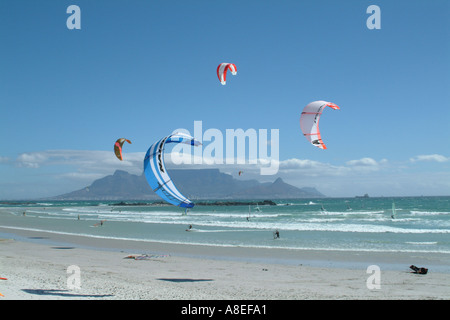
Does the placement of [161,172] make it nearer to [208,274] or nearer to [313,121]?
[208,274]

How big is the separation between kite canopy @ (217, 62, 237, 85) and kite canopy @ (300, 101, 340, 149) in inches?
116

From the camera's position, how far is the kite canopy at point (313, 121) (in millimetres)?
11812

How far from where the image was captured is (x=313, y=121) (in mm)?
11938

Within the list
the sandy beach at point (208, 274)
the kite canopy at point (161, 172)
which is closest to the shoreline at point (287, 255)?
the sandy beach at point (208, 274)

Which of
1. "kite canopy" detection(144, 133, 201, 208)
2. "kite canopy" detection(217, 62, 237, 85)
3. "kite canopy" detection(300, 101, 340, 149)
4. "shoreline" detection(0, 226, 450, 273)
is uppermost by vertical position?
"kite canopy" detection(217, 62, 237, 85)

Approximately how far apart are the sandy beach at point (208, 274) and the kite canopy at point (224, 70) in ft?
20.3

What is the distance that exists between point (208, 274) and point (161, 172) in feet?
12.7

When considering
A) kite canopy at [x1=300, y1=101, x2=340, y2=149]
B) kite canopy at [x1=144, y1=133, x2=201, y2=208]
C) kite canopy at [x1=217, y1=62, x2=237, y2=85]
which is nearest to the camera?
kite canopy at [x1=144, y1=133, x2=201, y2=208]

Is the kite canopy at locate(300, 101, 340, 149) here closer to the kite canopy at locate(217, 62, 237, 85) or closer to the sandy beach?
the kite canopy at locate(217, 62, 237, 85)

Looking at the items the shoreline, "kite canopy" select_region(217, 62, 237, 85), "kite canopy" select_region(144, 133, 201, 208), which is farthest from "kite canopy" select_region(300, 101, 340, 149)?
the shoreline

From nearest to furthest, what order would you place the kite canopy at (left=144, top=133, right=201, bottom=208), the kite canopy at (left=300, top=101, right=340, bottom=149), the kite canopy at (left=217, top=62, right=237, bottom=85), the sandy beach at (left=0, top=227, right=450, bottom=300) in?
the sandy beach at (left=0, top=227, right=450, bottom=300) → the kite canopy at (left=144, top=133, right=201, bottom=208) → the kite canopy at (left=300, top=101, right=340, bottom=149) → the kite canopy at (left=217, top=62, right=237, bottom=85)

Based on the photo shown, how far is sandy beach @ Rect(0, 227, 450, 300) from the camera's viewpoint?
8680mm
